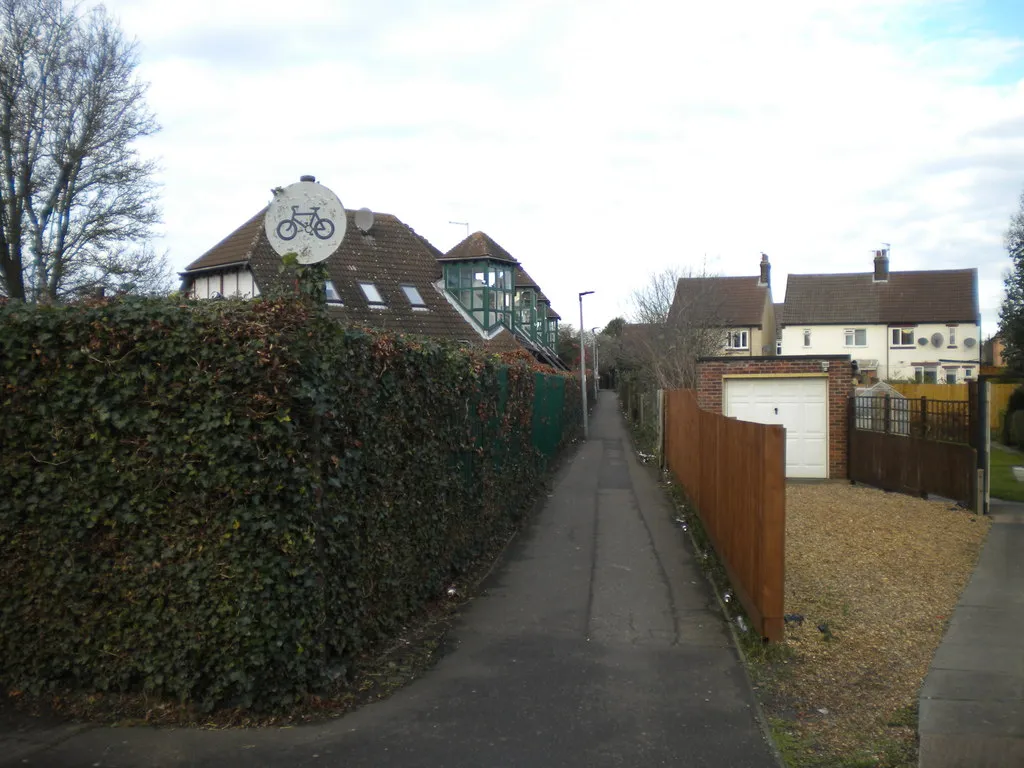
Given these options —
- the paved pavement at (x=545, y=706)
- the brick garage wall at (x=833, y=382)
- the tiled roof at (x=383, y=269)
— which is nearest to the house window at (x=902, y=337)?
the tiled roof at (x=383, y=269)

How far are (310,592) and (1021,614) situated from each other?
613 cm

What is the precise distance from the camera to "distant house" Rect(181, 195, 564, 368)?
3055 centimetres

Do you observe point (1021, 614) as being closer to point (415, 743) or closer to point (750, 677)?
point (750, 677)

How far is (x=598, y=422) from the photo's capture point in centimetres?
4738

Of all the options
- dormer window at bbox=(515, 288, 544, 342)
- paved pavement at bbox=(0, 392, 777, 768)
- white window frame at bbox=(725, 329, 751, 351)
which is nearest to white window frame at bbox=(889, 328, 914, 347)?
white window frame at bbox=(725, 329, 751, 351)

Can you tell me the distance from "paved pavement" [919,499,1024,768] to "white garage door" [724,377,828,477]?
9.11 metres

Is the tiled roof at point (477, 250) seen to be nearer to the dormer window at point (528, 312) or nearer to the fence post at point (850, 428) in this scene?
the dormer window at point (528, 312)

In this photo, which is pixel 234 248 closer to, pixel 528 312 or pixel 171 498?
pixel 528 312

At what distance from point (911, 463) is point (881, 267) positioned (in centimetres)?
4609

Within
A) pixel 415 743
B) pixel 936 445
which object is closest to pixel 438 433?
pixel 415 743

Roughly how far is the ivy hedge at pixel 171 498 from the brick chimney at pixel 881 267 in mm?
57353

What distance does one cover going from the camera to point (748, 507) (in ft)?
26.6

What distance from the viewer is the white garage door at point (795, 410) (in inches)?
746

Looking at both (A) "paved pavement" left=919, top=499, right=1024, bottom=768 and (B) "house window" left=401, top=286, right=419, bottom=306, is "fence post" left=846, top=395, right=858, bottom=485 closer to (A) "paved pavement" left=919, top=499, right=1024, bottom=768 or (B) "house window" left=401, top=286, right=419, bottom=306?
(A) "paved pavement" left=919, top=499, right=1024, bottom=768
